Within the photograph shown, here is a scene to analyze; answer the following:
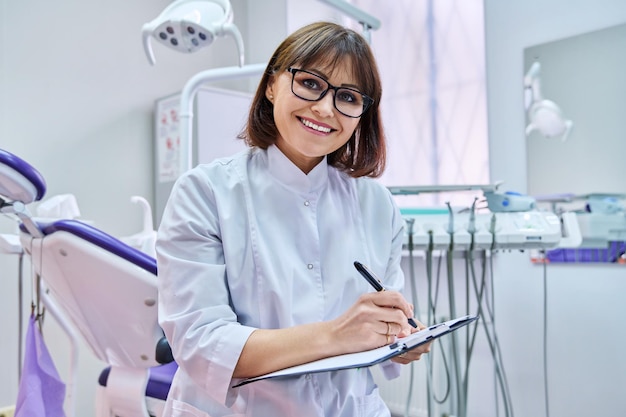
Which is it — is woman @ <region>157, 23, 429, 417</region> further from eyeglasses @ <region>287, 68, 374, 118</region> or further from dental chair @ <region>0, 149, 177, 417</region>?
A: dental chair @ <region>0, 149, 177, 417</region>

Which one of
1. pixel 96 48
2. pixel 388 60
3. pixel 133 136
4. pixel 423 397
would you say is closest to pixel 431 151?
pixel 388 60

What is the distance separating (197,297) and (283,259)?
0.16 m

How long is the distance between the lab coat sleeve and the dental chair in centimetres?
37

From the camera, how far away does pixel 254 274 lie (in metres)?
0.86

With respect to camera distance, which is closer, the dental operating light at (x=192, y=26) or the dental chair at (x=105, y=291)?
the dental chair at (x=105, y=291)

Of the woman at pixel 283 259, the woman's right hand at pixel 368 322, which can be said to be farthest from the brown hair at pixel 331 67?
the woman's right hand at pixel 368 322

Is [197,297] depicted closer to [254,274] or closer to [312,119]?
[254,274]

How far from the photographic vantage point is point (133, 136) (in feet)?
9.84

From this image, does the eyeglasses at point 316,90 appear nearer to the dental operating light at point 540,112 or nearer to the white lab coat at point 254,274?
the white lab coat at point 254,274

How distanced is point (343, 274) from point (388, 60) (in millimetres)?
2266

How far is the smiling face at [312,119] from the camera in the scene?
2.84ft

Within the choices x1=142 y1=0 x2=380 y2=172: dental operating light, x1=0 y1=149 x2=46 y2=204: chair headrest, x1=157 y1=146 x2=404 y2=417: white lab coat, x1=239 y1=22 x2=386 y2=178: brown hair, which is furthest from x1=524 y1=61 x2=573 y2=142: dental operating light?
x1=0 y1=149 x2=46 y2=204: chair headrest

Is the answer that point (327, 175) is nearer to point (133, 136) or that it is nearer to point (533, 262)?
point (533, 262)

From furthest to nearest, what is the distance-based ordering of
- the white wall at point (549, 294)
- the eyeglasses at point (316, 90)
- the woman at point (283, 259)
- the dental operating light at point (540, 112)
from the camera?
1. the dental operating light at point (540, 112)
2. the white wall at point (549, 294)
3. the eyeglasses at point (316, 90)
4. the woman at point (283, 259)
